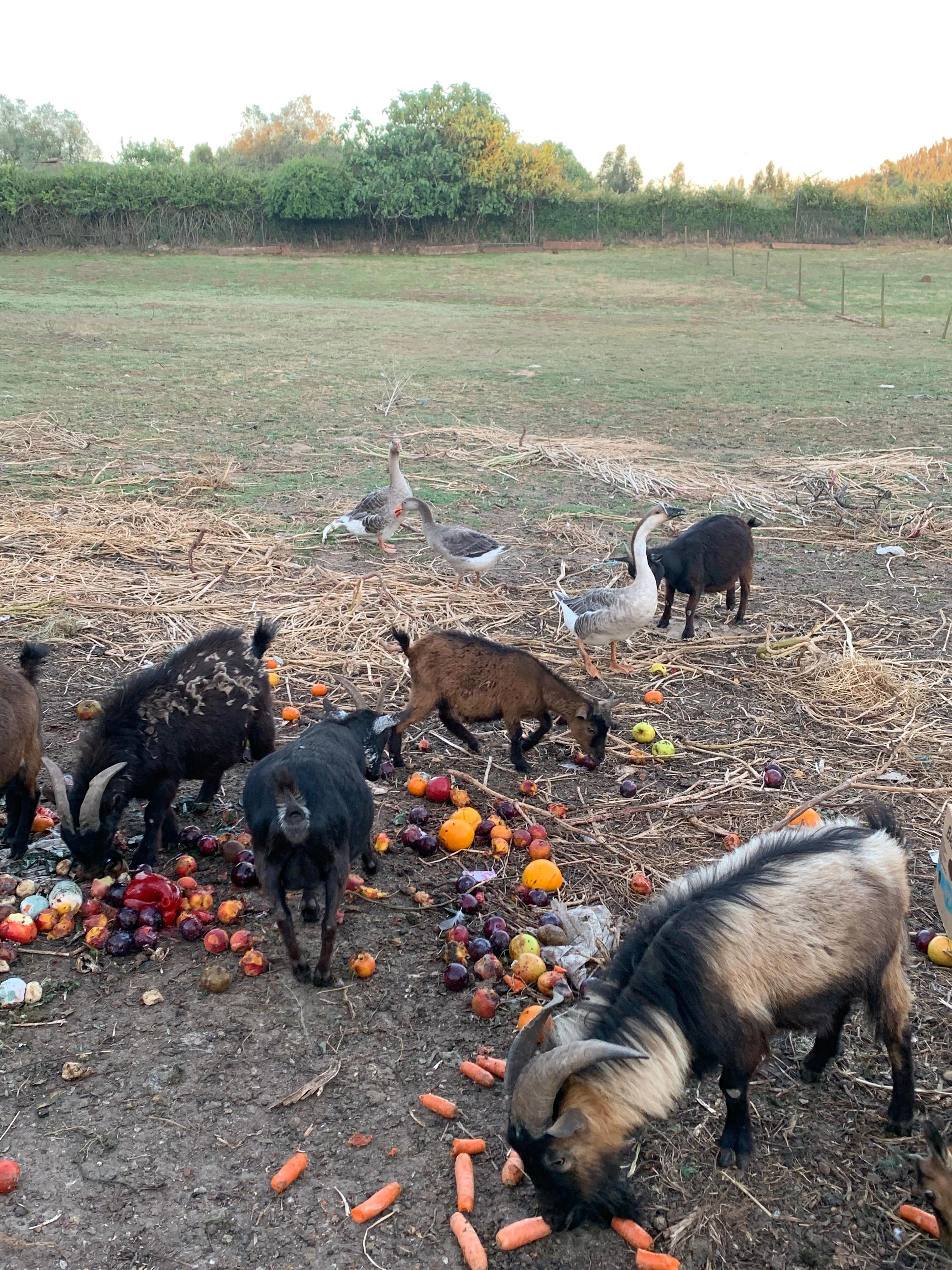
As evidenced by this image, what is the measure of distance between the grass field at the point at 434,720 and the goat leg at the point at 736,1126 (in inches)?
2.4

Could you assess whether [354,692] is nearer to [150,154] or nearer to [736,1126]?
[736,1126]

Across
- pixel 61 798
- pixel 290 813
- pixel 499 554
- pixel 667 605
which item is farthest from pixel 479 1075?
pixel 499 554

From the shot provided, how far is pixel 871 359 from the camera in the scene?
80.6 feet

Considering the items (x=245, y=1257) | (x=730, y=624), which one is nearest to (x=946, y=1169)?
(x=245, y=1257)

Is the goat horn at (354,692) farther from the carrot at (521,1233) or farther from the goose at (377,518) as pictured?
the goose at (377,518)

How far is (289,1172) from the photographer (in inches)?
145

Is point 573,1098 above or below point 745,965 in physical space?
below

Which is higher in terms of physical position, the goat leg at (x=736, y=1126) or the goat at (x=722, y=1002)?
the goat at (x=722, y=1002)

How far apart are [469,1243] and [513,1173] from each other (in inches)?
12.8

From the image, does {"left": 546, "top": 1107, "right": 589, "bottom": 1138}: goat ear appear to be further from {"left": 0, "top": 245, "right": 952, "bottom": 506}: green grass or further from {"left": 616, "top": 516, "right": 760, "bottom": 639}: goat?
{"left": 0, "top": 245, "right": 952, "bottom": 506}: green grass

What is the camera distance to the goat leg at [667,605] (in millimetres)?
9195

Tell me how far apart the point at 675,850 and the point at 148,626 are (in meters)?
5.20

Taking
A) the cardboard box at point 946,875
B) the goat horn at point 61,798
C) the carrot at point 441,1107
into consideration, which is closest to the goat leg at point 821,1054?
the cardboard box at point 946,875

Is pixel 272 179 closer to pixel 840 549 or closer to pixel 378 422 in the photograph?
pixel 378 422
